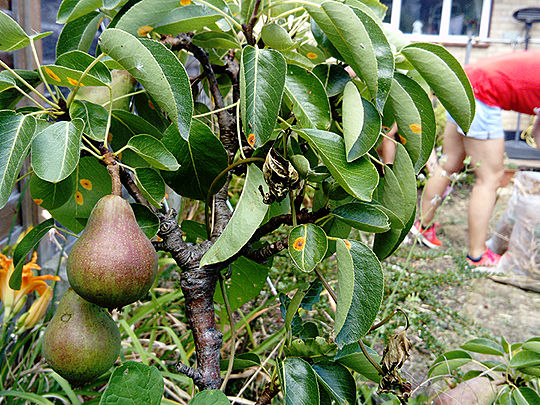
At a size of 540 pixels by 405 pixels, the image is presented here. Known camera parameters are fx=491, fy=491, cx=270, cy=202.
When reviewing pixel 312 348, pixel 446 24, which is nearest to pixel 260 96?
pixel 312 348

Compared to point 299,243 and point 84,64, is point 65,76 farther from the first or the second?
point 299,243

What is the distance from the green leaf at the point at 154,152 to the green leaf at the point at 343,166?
154mm

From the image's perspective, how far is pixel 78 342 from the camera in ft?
1.93

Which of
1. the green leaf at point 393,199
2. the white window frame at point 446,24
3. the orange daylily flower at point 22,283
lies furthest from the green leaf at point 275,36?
the white window frame at point 446,24

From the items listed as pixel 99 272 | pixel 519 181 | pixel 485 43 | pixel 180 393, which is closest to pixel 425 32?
pixel 485 43

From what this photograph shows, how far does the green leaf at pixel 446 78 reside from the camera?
62cm

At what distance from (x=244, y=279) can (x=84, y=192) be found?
0.32 m

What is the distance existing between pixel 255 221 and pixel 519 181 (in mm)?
3381

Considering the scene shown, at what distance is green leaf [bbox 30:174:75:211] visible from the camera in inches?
25.5

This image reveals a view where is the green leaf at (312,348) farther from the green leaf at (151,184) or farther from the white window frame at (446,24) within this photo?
the white window frame at (446,24)

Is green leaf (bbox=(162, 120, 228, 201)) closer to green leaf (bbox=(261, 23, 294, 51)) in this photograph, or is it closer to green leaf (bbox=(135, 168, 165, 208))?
green leaf (bbox=(135, 168, 165, 208))

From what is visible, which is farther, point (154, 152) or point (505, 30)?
point (505, 30)

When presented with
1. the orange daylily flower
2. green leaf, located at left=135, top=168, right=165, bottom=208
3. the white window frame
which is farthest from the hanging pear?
the white window frame

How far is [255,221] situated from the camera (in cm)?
59
